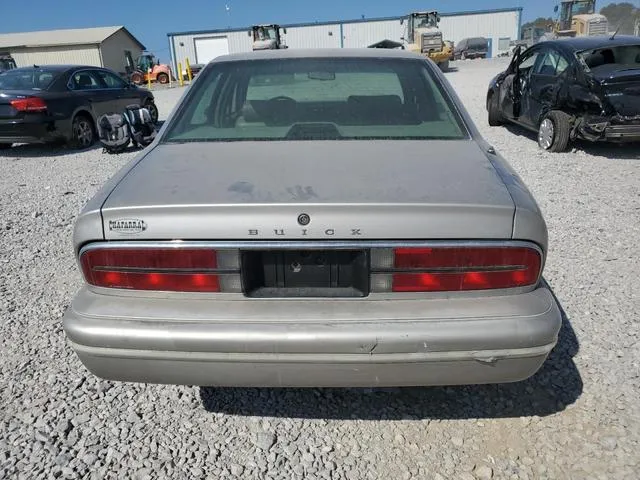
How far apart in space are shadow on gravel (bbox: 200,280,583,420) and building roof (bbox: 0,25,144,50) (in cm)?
5106

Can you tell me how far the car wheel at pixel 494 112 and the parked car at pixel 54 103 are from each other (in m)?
7.46

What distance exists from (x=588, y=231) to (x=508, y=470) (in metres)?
3.09

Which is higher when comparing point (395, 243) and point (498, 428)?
point (395, 243)

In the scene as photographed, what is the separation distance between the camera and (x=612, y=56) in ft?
23.4

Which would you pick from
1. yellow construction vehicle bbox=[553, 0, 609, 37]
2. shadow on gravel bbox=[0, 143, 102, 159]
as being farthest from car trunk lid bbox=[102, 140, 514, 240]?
yellow construction vehicle bbox=[553, 0, 609, 37]

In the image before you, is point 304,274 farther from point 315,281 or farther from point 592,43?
point 592,43

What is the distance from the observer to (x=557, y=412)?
232cm

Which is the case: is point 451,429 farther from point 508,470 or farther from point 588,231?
point 588,231

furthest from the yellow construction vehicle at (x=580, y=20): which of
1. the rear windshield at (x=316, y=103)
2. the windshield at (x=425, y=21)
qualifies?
the rear windshield at (x=316, y=103)

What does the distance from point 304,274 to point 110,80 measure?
33.1 ft

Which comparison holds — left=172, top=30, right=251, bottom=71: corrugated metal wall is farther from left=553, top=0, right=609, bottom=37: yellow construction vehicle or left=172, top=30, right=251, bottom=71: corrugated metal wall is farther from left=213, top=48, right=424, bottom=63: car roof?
left=213, top=48, right=424, bottom=63: car roof

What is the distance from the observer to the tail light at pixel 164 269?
182 cm

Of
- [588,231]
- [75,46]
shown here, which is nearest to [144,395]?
[588,231]

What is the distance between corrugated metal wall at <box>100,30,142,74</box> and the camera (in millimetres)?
46906
